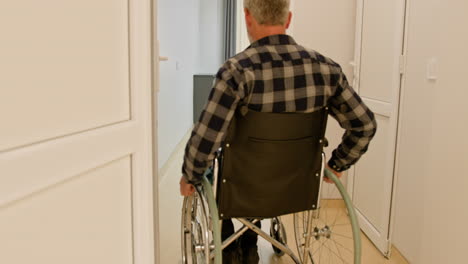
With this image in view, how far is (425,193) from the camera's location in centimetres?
203

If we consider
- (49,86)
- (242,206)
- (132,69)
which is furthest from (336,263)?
(49,86)

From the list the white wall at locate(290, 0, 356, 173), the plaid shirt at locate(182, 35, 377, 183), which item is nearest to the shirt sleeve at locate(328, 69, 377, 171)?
the plaid shirt at locate(182, 35, 377, 183)

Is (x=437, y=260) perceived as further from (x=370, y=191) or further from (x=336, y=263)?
(x=370, y=191)

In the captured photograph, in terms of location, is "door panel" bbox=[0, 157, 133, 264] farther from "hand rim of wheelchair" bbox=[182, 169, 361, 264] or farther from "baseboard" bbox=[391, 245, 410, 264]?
"baseboard" bbox=[391, 245, 410, 264]

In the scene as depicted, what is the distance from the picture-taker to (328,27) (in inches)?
122

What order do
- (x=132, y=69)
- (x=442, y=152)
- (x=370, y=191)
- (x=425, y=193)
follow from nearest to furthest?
(x=132, y=69) < (x=442, y=152) < (x=425, y=193) < (x=370, y=191)

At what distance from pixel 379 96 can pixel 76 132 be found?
2162 mm

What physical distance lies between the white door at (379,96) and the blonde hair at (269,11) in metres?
1.06

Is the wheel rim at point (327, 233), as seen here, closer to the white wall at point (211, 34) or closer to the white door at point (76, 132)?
the white door at point (76, 132)

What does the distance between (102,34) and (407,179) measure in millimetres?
1854

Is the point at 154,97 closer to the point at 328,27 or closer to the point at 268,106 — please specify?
the point at 268,106


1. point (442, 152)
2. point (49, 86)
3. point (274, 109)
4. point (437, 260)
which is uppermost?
point (49, 86)

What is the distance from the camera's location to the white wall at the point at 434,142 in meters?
1.74

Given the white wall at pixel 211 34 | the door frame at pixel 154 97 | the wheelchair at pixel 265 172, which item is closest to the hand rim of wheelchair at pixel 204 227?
the wheelchair at pixel 265 172
